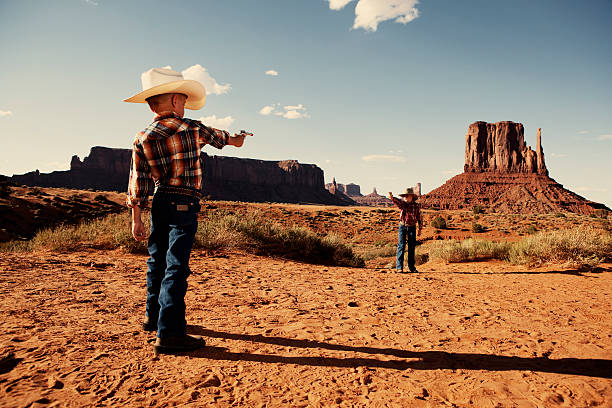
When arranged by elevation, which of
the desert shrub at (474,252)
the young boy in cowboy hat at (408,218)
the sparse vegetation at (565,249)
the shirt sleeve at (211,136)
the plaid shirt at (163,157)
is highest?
the shirt sleeve at (211,136)

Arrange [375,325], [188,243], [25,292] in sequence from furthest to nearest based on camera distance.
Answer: [25,292]
[375,325]
[188,243]

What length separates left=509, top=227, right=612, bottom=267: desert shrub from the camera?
7.59 meters

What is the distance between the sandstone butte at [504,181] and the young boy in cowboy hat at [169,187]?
76254mm

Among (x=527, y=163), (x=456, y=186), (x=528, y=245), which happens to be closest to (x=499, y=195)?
(x=456, y=186)

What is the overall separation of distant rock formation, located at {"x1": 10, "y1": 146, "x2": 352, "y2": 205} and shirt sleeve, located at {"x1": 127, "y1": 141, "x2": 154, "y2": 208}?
310ft

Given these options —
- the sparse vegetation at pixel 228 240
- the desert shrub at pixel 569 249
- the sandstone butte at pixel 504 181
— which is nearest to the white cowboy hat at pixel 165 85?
the sparse vegetation at pixel 228 240

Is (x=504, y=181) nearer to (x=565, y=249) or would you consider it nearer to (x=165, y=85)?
(x=565, y=249)

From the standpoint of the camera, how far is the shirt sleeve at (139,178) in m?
2.64

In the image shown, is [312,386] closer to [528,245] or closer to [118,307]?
[118,307]

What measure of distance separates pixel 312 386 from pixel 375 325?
1.43m

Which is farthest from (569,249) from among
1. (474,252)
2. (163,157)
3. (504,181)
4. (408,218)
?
(504,181)

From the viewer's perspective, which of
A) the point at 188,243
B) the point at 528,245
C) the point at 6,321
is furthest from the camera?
the point at 528,245

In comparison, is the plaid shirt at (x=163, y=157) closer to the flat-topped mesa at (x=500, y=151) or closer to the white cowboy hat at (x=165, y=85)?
the white cowboy hat at (x=165, y=85)

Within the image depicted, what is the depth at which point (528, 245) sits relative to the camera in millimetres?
8516
